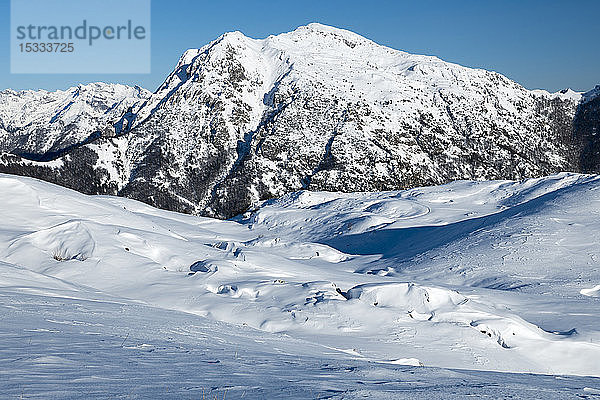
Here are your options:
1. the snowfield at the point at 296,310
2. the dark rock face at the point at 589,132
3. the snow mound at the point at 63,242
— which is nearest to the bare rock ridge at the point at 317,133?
the dark rock face at the point at 589,132

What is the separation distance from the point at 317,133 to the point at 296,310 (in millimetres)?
98451

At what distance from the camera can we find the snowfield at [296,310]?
420cm

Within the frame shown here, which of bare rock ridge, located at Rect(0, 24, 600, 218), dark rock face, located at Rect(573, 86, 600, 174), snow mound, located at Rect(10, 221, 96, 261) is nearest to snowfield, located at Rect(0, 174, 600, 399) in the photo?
snow mound, located at Rect(10, 221, 96, 261)

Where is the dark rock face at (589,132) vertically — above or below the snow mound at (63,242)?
above

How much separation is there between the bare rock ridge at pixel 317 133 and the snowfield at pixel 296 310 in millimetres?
76553

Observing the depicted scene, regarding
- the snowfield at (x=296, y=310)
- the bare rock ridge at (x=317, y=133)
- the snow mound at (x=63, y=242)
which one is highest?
the bare rock ridge at (x=317, y=133)

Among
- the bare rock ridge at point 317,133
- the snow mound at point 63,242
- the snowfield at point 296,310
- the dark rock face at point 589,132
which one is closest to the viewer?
the snowfield at point 296,310

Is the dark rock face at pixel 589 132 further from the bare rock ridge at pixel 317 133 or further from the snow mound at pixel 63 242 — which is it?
the snow mound at pixel 63 242

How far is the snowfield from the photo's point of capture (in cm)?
420

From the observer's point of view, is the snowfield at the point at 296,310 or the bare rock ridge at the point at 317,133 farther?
the bare rock ridge at the point at 317,133

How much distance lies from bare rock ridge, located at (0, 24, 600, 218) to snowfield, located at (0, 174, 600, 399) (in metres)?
76.6

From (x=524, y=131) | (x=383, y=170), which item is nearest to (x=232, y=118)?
(x=383, y=170)

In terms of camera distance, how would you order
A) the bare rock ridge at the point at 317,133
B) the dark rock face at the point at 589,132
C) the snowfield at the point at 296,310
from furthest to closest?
the dark rock face at the point at 589,132 < the bare rock ridge at the point at 317,133 < the snowfield at the point at 296,310

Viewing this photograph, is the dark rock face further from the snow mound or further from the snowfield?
the snow mound
